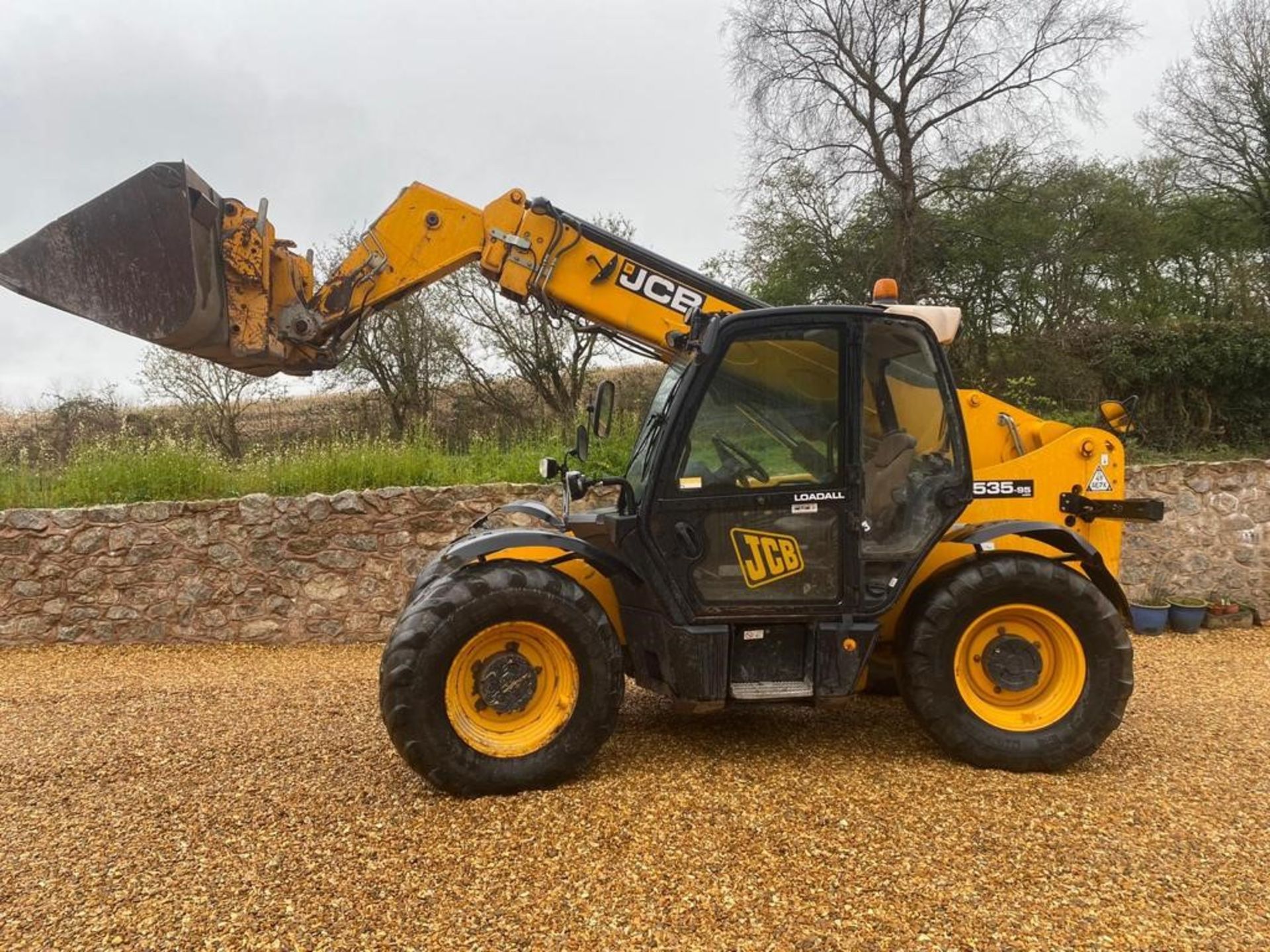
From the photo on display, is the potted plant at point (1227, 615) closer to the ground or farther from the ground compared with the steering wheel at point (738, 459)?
closer to the ground

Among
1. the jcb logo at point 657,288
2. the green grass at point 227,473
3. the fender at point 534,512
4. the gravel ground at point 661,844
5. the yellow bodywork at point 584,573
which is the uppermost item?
the jcb logo at point 657,288

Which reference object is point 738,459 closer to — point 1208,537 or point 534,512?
point 534,512

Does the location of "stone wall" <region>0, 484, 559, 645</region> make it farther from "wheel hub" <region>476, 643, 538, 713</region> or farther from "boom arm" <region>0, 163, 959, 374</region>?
"wheel hub" <region>476, 643, 538, 713</region>

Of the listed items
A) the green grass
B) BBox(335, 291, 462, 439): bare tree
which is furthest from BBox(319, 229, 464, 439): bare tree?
the green grass

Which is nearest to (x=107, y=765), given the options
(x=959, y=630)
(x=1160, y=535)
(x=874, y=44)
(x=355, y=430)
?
(x=959, y=630)

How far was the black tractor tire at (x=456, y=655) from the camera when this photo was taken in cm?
339

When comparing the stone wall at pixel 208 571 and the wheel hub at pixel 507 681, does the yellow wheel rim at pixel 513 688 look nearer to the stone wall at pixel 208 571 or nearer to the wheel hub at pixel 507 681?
the wheel hub at pixel 507 681

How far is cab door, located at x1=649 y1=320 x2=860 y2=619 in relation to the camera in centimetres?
370

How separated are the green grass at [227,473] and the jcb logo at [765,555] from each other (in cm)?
444

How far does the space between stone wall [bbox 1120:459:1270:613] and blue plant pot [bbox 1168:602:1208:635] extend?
0.32 metres

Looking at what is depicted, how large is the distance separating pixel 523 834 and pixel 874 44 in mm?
15007

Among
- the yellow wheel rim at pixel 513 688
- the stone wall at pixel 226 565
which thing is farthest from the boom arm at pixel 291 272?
the stone wall at pixel 226 565

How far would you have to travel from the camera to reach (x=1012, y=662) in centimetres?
383

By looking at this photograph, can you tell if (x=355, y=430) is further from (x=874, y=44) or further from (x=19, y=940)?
(x=19, y=940)
